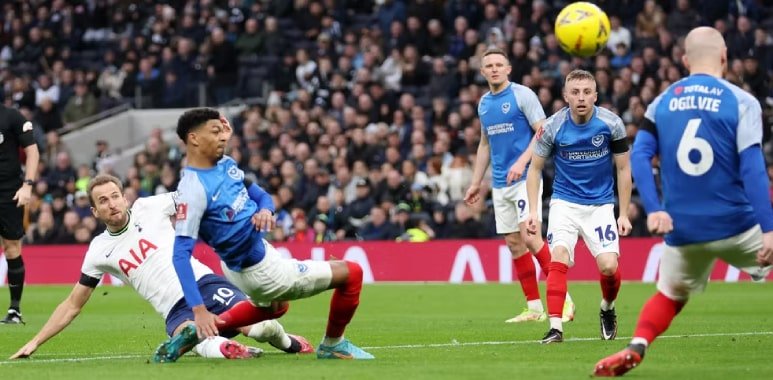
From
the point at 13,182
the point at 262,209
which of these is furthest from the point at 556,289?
the point at 13,182

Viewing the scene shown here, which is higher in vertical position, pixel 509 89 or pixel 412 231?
pixel 509 89

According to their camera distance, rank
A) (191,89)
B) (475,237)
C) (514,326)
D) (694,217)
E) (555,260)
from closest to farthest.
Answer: (694,217), (555,260), (514,326), (475,237), (191,89)

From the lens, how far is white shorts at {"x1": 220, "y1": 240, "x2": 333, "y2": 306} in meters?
9.03

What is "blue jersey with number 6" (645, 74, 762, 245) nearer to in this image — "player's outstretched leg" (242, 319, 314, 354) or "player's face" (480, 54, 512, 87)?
"player's outstretched leg" (242, 319, 314, 354)

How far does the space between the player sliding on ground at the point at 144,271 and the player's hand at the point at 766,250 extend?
3.76 metres

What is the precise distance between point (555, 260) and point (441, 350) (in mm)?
1556

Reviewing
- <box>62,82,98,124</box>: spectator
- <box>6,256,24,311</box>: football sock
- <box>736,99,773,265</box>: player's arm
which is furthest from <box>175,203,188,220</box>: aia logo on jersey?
<box>62,82,98,124</box>: spectator

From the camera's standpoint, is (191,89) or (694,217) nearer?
(694,217)

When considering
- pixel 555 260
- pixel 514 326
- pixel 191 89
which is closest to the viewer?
pixel 555 260

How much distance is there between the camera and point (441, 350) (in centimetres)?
1050

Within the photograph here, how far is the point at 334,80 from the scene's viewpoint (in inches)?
1105

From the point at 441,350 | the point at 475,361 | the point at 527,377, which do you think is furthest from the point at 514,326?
the point at 527,377

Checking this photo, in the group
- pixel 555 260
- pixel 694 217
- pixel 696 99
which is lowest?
pixel 555 260

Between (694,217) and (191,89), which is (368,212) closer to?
(191,89)
